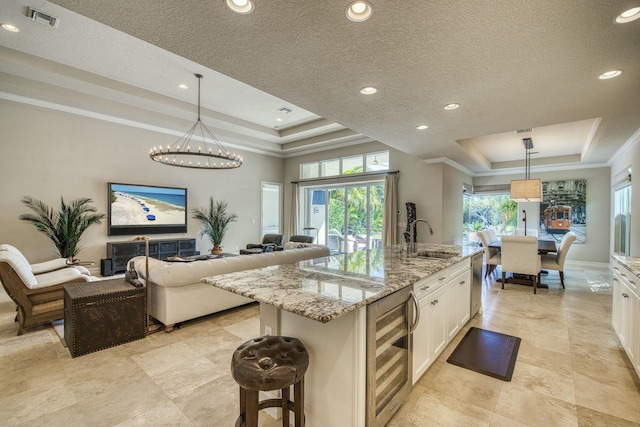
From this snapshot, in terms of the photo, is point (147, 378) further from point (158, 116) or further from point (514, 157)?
point (514, 157)

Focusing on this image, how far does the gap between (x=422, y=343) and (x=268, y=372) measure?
4.46ft

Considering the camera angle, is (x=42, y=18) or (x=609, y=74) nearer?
(x=609, y=74)

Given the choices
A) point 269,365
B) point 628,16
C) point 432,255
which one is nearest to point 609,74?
point 628,16

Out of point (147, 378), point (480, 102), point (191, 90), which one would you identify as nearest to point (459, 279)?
point (480, 102)

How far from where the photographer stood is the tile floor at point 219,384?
1.88m

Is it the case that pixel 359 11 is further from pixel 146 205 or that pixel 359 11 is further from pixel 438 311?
pixel 146 205

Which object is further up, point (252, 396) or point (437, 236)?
point (437, 236)

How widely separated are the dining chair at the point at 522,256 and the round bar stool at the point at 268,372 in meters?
4.88

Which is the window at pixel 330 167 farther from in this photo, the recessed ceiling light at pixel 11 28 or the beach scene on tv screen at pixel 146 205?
the recessed ceiling light at pixel 11 28

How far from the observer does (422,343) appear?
220 centimetres

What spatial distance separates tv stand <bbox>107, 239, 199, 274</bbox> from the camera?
5617 millimetres

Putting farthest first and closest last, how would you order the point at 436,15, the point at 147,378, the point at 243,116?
the point at 243,116, the point at 147,378, the point at 436,15

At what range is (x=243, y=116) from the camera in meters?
6.29

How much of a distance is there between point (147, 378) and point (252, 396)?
4.74ft
